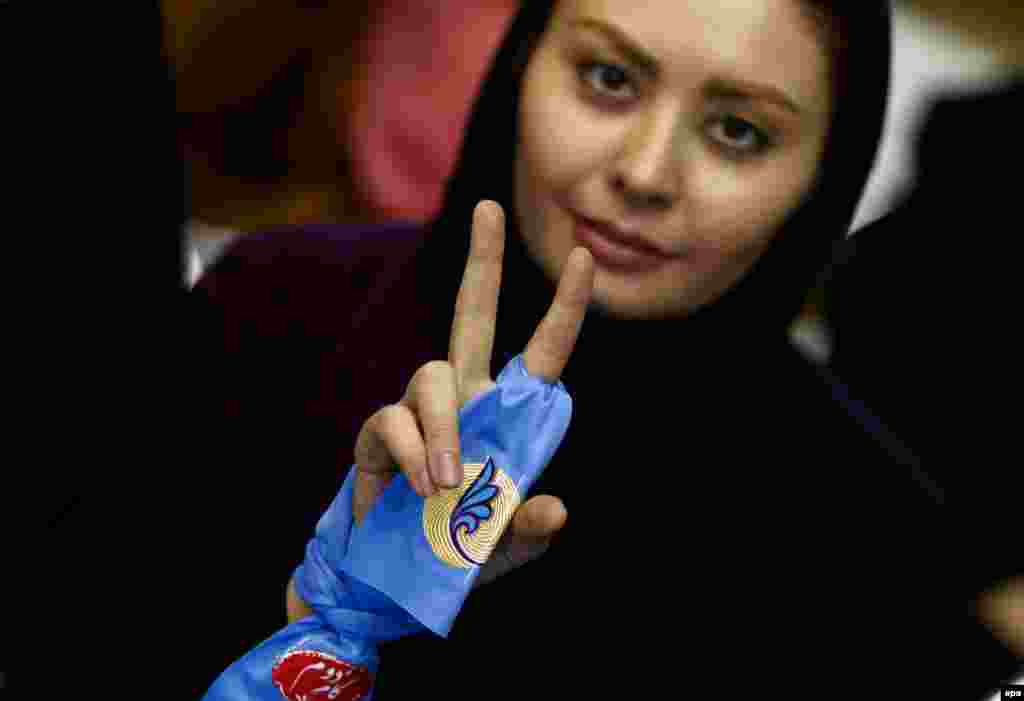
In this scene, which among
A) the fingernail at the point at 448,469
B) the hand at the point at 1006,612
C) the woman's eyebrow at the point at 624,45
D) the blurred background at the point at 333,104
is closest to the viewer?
the fingernail at the point at 448,469

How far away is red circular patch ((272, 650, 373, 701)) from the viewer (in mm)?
367

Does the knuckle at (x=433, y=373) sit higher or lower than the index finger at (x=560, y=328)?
lower

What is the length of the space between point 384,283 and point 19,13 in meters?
0.26

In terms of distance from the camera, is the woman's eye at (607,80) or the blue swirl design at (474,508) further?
the woman's eye at (607,80)

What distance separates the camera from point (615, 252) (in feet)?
1.58

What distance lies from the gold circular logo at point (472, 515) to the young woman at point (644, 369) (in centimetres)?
1

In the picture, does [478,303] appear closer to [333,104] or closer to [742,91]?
[742,91]

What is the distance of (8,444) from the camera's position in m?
0.49

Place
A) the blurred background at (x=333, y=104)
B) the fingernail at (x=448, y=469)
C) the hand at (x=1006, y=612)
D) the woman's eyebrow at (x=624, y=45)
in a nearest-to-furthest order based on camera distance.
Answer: the fingernail at (x=448, y=469) < the woman's eyebrow at (x=624, y=45) < the hand at (x=1006, y=612) < the blurred background at (x=333, y=104)

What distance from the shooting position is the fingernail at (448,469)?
1.13ft

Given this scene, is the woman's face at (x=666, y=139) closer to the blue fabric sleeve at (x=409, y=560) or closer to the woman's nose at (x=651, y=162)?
the woman's nose at (x=651, y=162)

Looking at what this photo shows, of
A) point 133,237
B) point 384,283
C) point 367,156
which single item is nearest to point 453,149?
point 367,156

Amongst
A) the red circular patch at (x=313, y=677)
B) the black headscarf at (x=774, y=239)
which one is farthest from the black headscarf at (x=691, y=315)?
the red circular patch at (x=313, y=677)

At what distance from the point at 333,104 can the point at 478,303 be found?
0.65m
